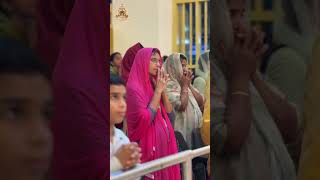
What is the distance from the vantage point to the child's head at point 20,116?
2.00 feet

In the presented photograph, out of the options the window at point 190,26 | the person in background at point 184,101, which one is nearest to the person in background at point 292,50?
the window at point 190,26

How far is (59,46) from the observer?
0.73 meters

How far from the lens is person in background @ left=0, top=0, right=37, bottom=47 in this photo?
2.14 ft

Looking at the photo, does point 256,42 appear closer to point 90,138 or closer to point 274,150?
point 274,150

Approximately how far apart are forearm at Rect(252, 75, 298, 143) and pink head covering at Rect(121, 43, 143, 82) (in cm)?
69

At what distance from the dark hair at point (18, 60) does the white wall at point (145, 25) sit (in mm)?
509

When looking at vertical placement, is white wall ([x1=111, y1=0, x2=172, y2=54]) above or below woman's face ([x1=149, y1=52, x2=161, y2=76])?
above

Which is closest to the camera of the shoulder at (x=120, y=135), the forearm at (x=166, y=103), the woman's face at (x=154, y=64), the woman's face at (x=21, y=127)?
the woman's face at (x=21, y=127)

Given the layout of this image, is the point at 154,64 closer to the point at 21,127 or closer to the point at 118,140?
the point at 118,140

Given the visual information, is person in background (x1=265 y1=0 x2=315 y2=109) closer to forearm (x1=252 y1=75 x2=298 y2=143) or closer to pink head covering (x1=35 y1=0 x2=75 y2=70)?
forearm (x1=252 y1=75 x2=298 y2=143)

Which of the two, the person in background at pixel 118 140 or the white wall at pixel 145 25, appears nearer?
the person in background at pixel 118 140

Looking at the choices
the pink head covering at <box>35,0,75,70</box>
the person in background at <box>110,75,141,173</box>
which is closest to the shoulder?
the person in background at <box>110,75,141,173</box>

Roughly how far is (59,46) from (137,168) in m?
0.48

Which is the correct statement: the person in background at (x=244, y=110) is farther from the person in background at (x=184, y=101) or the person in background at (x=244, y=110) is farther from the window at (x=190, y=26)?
the person in background at (x=184, y=101)
